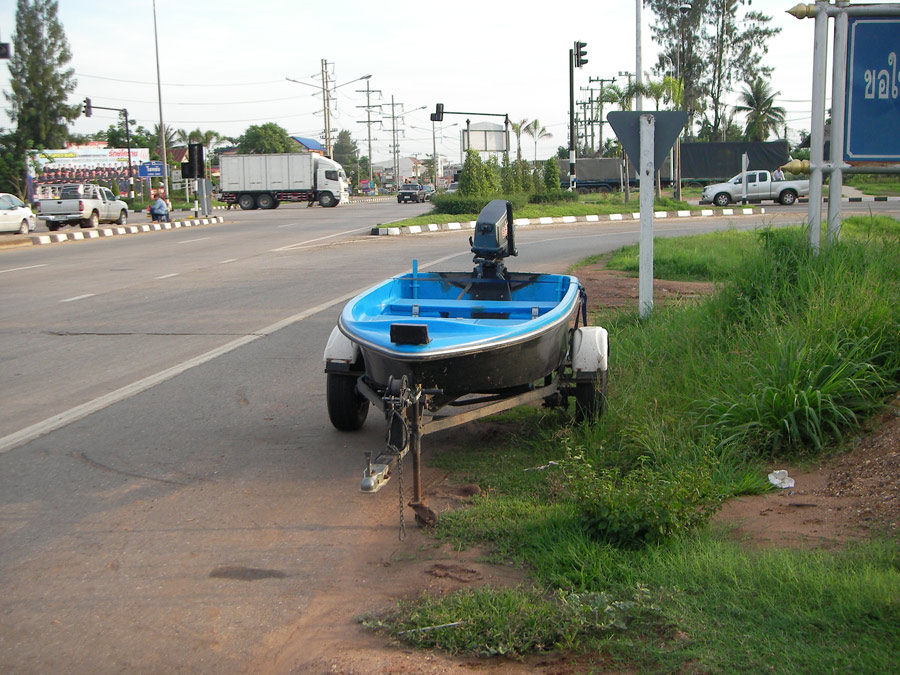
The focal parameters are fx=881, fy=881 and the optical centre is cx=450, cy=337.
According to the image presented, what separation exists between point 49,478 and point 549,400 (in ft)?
10.1

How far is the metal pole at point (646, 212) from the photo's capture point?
7840 mm

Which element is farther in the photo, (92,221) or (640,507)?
(92,221)

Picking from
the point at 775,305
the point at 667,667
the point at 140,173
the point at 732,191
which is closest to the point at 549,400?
the point at 775,305

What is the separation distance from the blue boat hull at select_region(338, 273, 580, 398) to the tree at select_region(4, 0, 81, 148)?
70.7 metres

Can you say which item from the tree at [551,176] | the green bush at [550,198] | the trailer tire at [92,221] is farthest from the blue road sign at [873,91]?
the trailer tire at [92,221]

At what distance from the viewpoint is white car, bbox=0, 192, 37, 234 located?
27.8 meters

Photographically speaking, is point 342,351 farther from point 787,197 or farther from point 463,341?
point 787,197

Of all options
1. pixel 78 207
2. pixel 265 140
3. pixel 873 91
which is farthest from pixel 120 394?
pixel 265 140

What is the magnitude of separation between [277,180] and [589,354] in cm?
4843

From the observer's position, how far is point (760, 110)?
6469cm

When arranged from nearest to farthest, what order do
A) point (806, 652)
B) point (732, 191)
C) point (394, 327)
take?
point (806, 652) → point (394, 327) → point (732, 191)

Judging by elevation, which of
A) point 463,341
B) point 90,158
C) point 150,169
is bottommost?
point 463,341

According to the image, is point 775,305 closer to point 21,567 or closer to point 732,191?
point 21,567

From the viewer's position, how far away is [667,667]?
9.63ft
